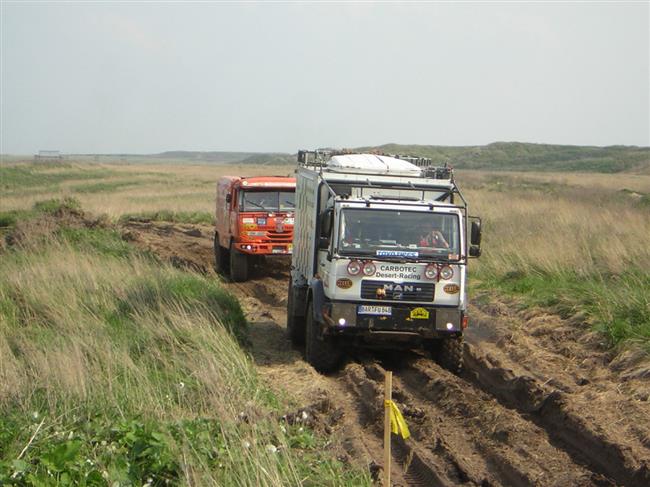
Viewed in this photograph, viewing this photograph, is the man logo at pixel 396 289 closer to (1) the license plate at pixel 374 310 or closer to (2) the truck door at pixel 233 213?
(1) the license plate at pixel 374 310

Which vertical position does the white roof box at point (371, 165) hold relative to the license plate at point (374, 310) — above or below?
above

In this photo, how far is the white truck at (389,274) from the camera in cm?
1107

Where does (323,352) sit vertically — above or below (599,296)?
below

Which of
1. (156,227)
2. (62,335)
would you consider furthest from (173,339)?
(156,227)

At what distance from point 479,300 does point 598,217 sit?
653 cm

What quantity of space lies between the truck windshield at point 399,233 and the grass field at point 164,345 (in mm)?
2066

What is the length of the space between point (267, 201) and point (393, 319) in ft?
30.6

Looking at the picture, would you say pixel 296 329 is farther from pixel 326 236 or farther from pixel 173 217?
pixel 173 217

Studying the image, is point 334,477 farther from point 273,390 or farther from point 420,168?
point 420,168

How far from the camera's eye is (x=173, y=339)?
10969mm

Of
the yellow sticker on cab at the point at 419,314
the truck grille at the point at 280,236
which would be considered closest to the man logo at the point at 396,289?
the yellow sticker on cab at the point at 419,314

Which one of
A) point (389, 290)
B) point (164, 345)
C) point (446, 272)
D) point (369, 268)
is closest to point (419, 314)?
point (389, 290)

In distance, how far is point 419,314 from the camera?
438 inches

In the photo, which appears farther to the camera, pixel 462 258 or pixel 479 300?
pixel 479 300
